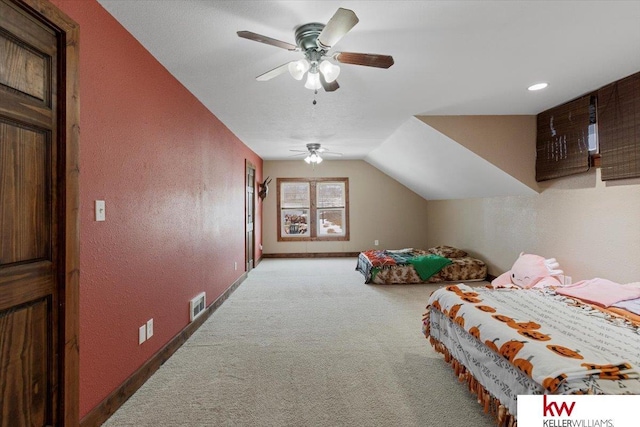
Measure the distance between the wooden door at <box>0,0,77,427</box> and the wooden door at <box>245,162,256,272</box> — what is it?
4.24m

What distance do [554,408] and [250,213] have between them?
5.42 meters

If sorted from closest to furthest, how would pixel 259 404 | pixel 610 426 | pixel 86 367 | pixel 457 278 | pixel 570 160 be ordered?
pixel 610 426 < pixel 86 367 < pixel 259 404 < pixel 570 160 < pixel 457 278

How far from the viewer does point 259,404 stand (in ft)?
6.44

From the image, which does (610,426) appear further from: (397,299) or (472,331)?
(397,299)

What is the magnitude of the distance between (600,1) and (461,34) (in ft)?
2.45

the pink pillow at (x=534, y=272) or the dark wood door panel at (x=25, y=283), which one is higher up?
the dark wood door panel at (x=25, y=283)

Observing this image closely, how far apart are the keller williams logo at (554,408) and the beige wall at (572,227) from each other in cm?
234

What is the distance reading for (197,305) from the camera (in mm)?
3223

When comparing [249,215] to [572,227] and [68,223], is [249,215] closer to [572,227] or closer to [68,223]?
[68,223]

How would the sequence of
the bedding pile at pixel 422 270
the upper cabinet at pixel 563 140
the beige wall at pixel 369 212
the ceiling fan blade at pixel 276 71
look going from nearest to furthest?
the ceiling fan blade at pixel 276 71 < the upper cabinet at pixel 563 140 < the bedding pile at pixel 422 270 < the beige wall at pixel 369 212

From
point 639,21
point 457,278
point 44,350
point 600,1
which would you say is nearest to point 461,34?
point 600,1

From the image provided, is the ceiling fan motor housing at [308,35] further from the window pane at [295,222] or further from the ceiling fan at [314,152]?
the window pane at [295,222]

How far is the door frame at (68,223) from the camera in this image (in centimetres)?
150

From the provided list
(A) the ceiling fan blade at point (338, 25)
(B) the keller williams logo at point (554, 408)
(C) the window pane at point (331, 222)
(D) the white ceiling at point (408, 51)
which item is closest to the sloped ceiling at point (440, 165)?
(D) the white ceiling at point (408, 51)
